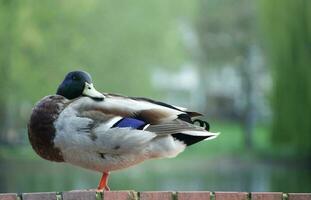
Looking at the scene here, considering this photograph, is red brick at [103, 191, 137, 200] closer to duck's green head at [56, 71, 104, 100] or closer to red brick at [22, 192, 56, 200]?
red brick at [22, 192, 56, 200]

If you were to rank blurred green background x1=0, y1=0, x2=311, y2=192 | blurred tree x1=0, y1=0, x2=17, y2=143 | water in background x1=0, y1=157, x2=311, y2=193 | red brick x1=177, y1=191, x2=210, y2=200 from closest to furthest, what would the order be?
red brick x1=177, y1=191, x2=210, y2=200
blurred green background x1=0, y1=0, x2=311, y2=192
blurred tree x1=0, y1=0, x2=17, y2=143
water in background x1=0, y1=157, x2=311, y2=193

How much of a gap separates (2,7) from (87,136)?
36.5 feet

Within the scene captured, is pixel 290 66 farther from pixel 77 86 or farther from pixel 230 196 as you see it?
pixel 230 196

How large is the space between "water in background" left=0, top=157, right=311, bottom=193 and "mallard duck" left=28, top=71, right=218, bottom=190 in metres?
11.4

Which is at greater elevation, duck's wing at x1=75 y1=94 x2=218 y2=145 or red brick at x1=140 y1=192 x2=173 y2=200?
duck's wing at x1=75 y1=94 x2=218 y2=145

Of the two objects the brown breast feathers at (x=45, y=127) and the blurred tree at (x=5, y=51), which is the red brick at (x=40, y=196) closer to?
the brown breast feathers at (x=45, y=127)

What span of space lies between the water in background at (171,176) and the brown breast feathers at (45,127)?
11500mm

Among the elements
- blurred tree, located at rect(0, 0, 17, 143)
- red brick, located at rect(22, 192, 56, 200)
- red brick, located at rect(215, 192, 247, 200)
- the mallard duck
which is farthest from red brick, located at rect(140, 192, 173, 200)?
blurred tree, located at rect(0, 0, 17, 143)

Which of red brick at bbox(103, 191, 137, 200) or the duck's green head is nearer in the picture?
red brick at bbox(103, 191, 137, 200)

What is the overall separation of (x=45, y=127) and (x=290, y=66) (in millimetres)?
10359

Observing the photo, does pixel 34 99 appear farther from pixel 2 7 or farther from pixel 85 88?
pixel 85 88

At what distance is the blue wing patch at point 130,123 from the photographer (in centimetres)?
270

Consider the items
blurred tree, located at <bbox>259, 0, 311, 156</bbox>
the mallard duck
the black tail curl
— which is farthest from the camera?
blurred tree, located at <bbox>259, 0, 311, 156</bbox>

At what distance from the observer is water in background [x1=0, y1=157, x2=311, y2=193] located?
14406 mm
